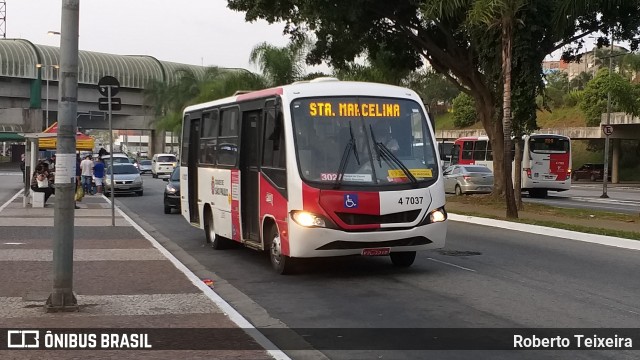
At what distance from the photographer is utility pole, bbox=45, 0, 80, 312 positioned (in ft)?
28.7

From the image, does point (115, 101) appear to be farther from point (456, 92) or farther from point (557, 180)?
point (456, 92)

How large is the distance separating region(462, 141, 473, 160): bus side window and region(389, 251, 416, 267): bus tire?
32731 mm

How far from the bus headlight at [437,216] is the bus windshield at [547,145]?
28635 millimetres

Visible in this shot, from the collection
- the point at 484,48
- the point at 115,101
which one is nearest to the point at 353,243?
the point at 115,101

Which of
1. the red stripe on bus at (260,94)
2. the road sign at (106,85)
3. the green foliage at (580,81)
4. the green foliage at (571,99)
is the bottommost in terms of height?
the red stripe on bus at (260,94)

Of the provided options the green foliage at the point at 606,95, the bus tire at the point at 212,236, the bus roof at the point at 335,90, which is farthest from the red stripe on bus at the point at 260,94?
the green foliage at the point at 606,95

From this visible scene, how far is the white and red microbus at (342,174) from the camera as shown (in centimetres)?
1124

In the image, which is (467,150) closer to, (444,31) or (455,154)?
(455,154)

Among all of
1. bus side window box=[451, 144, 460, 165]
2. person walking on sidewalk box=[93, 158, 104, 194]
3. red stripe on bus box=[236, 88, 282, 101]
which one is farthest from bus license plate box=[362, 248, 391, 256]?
bus side window box=[451, 144, 460, 165]

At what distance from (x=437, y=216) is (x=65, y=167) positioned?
5.40 m

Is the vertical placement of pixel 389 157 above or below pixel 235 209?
above

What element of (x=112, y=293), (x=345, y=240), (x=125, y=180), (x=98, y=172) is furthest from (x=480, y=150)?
(x=112, y=293)

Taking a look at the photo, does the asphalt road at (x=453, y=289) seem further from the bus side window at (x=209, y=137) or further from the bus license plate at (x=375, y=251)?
the bus side window at (x=209, y=137)

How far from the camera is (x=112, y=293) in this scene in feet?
33.7
